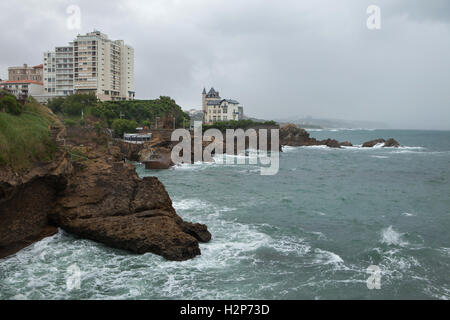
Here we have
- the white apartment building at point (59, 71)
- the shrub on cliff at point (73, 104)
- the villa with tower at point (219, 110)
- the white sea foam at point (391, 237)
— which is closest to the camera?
the white sea foam at point (391, 237)

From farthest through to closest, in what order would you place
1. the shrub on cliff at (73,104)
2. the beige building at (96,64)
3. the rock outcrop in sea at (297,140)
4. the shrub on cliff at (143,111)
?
1. the rock outcrop in sea at (297,140)
2. the beige building at (96,64)
3. the shrub on cliff at (143,111)
4. the shrub on cliff at (73,104)

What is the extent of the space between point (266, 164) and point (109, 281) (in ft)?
127

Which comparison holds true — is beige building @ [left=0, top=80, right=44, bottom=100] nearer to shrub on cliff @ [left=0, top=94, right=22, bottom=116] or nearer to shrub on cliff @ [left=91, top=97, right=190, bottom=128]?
shrub on cliff @ [left=91, top=97, right=190, bottom=128]

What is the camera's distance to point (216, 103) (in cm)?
10025

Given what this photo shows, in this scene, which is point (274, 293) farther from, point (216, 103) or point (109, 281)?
point (216, 103)

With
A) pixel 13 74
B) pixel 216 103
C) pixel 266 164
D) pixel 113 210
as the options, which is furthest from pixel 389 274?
pixel 13 74

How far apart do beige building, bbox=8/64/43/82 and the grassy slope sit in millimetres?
86976

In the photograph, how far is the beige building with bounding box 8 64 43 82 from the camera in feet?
310

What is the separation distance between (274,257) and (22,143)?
40.4 feet

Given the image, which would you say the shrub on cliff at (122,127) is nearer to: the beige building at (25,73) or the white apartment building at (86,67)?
the white apartment building at (86,67)

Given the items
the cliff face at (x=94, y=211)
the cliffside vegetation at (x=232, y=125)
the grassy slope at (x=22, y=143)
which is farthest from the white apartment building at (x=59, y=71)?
the cliff face at (x=94, y=211)

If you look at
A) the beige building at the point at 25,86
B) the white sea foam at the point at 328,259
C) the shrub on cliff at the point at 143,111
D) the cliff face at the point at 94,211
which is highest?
the beige building at the point at 25,86

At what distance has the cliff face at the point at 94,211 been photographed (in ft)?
48.9

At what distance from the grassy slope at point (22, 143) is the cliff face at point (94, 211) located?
2.02 ft
